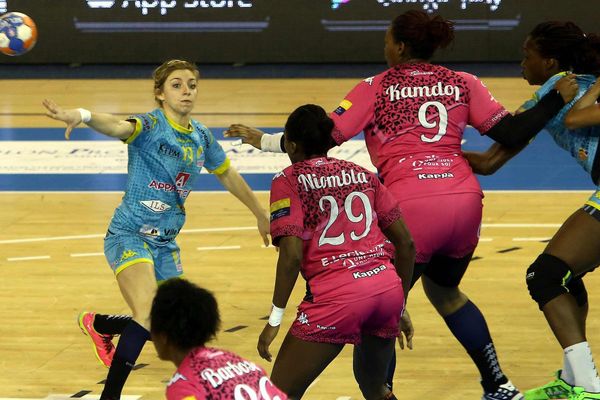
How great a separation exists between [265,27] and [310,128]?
15624mm

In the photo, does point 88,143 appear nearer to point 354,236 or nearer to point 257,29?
point 257,29

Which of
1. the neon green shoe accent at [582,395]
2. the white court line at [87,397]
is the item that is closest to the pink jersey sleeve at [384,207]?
the neon green shoe accent at [582,395]

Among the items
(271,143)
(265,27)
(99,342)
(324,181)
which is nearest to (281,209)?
(324,181)

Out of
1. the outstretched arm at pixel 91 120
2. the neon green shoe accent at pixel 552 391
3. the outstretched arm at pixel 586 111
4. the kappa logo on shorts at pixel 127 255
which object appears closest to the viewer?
the outstretched arm at pixel 586 111

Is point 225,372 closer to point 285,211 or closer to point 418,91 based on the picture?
point 285,211

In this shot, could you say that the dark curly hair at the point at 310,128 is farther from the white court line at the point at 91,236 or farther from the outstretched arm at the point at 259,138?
the white court line at the point at 91,236

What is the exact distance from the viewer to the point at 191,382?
4.11 m

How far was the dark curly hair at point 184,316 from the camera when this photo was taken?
4176 millimetres

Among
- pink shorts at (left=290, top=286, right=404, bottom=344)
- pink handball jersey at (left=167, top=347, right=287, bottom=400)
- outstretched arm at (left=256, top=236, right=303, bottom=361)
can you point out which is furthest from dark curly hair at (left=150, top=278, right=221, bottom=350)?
pink shorts at (left=290, top=286, right=404, bottom=344)

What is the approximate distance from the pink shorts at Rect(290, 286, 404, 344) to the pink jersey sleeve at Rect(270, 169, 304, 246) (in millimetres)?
349

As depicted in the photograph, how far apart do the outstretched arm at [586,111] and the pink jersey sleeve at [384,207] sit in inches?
45.2

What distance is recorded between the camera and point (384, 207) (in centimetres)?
549

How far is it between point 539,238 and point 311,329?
5.63 meters

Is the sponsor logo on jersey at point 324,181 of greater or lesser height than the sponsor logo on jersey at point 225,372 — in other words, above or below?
above
